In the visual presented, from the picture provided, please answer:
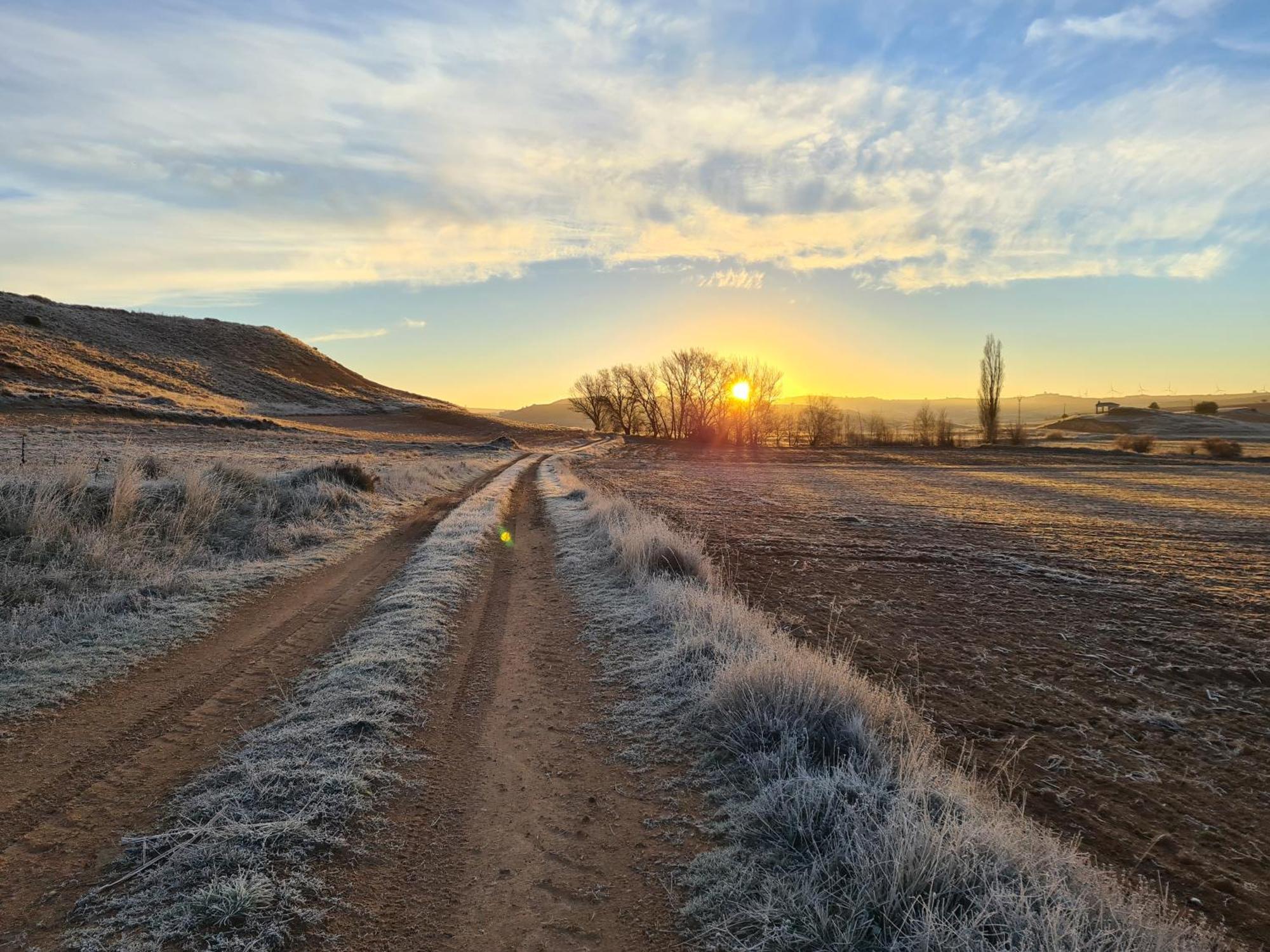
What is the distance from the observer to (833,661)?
21.9ft

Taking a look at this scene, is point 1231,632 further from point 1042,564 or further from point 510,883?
point 510,883

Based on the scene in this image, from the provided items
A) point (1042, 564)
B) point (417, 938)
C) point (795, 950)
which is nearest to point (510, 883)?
point (417, 938)

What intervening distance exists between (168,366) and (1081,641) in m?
80.0

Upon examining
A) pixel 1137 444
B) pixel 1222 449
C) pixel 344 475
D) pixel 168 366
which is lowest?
pixel 1222 449

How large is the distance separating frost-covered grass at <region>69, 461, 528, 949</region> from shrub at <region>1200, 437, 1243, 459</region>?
217 ft

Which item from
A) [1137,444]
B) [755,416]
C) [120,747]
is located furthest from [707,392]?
[120,747]

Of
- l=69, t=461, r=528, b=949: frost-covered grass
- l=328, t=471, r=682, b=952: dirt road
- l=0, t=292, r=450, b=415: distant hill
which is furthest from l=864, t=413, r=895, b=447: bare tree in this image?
l=69, t=461, r=528, b=949: frost-covered grass

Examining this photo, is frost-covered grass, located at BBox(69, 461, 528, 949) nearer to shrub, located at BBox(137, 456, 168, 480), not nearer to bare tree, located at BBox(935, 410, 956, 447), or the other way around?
shrub, located at BBox(137, 456, 168, 480)

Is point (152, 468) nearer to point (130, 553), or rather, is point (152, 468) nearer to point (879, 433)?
point (130, 553)

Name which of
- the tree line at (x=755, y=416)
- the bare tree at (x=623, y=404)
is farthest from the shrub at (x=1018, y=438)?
the bare tree at (x=623, y=404)

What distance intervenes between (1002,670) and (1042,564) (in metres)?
6.83

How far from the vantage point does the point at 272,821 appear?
372cm

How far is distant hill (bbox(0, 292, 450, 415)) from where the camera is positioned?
145ft

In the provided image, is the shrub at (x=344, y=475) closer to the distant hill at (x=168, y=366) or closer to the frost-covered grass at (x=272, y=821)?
the frost-covered grass at (x=272, y=821)
